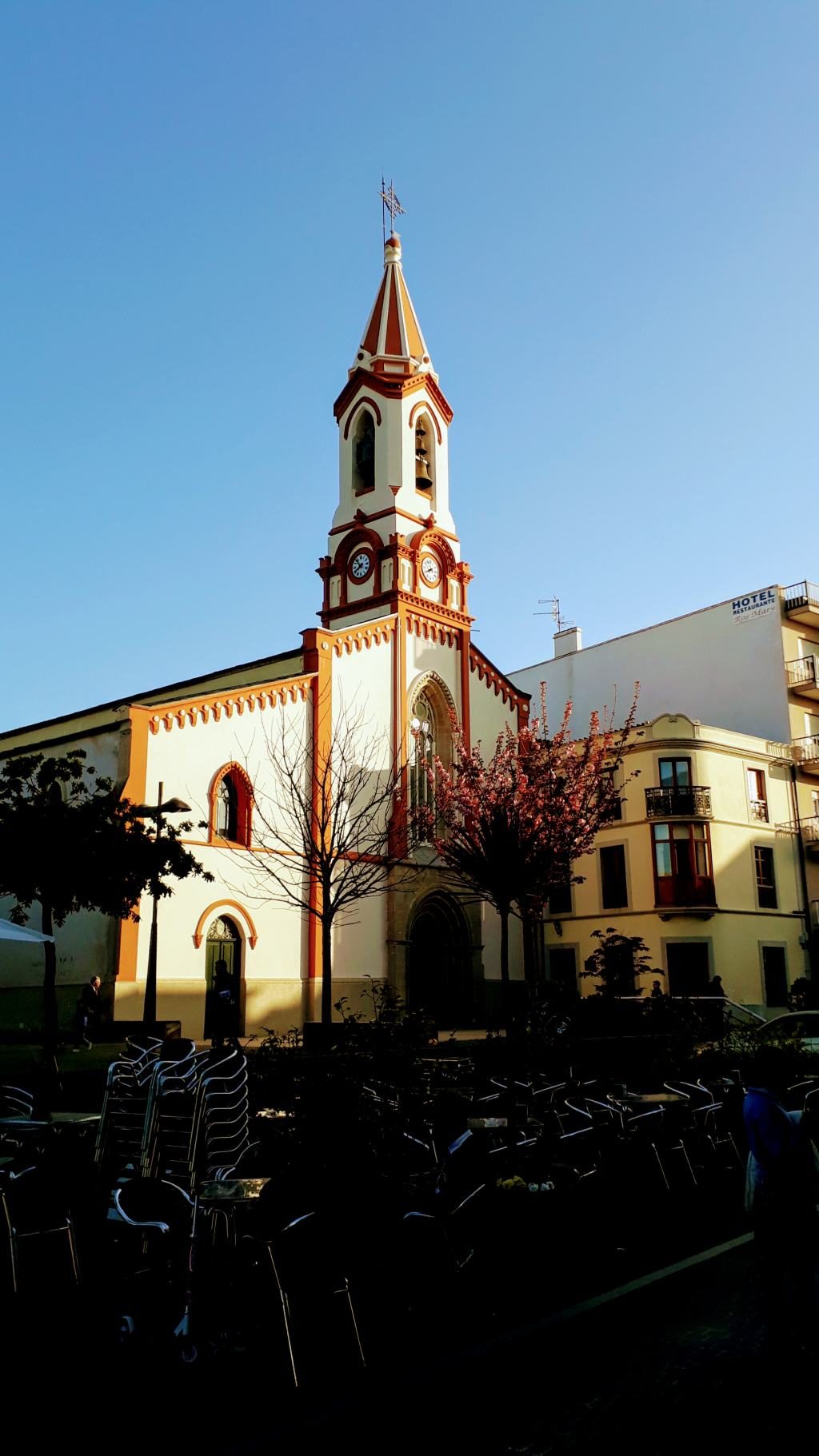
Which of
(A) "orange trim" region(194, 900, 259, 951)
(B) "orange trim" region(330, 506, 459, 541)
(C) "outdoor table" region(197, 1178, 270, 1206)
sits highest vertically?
(B) "orange trim" region(330, 506, 459, 541)

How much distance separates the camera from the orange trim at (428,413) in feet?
111

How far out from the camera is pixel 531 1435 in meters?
5.10

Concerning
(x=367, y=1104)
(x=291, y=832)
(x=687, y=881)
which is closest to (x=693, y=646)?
(x=687, y=881)

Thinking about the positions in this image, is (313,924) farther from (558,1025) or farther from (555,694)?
(555,694)

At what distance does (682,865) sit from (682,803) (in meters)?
1.83

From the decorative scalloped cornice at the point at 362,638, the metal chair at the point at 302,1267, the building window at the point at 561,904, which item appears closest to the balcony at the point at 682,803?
the building window at the point at 561,904

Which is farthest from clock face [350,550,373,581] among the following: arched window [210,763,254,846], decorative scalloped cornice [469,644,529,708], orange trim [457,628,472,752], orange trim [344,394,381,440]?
arched window [210,763,254,846]

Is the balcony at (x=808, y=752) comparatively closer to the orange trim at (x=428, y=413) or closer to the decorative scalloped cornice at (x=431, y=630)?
the decorative scalloped cornice at (x=431, y=630)

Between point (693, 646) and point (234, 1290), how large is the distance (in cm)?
3558

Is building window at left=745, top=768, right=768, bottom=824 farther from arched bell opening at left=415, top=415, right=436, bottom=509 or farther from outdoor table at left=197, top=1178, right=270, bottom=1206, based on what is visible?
outdoor table at left=197, top=1178, right=270, bottom=1206

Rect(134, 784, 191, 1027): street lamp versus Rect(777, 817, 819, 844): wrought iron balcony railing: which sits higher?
Rect(777, 817, 819, 844): wrought iron balcony railing

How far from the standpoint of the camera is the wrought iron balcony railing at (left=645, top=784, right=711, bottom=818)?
32.3 metres

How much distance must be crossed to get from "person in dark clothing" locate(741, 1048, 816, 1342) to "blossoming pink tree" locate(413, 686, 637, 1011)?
400 inches

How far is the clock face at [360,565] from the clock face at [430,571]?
5.41 feet
